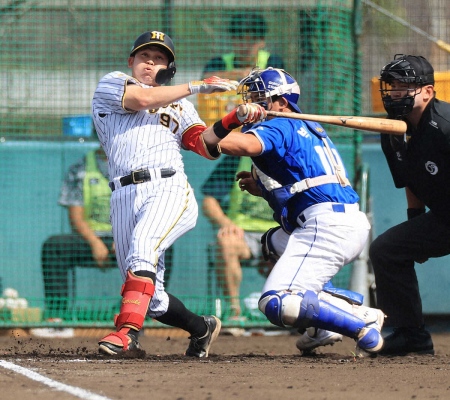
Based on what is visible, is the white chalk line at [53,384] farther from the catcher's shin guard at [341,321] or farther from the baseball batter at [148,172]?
the catcher's shin guard at [341,321]

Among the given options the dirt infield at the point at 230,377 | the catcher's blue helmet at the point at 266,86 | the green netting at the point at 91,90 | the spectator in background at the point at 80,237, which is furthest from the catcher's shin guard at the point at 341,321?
the spectator in background at the point at 80,237

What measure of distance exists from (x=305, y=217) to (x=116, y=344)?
52.6 inches

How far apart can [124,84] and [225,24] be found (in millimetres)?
3066

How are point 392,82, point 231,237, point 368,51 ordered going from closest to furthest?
point 392,82 → point 231,237 → point 368,51

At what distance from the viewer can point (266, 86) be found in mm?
5531

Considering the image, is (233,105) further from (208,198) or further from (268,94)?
(268,94)

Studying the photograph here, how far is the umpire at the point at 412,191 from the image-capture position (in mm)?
5754

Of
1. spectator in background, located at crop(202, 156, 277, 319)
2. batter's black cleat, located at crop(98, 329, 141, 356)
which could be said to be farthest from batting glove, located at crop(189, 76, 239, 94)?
spectator in background, located at crop(202, 156, 277, 319)

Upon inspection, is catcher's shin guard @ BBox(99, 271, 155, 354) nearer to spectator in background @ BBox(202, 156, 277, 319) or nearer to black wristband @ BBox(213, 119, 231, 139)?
black wristband @ BBox(213, 119, 231, 139)

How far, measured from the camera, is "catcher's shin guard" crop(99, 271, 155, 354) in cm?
503

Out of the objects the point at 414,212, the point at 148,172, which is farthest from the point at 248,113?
the point at 414,212

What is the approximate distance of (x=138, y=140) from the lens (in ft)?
17.8

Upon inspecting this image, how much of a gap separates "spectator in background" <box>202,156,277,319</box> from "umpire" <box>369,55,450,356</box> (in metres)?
2.04

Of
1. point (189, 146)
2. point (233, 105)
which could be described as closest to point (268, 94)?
point (189, 146)
